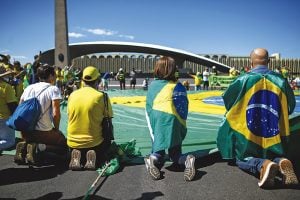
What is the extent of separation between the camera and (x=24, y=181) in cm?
356

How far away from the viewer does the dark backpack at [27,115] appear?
4.00m

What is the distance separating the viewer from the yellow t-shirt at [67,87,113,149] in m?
3.90

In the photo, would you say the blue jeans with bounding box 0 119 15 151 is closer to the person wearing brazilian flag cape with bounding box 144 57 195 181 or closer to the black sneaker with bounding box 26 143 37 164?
the black sneaker with bounding box 26 143 37 164

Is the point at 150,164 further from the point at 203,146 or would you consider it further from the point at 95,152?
the point at 203,146

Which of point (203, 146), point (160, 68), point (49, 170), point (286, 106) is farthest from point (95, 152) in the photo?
point (286, 106)

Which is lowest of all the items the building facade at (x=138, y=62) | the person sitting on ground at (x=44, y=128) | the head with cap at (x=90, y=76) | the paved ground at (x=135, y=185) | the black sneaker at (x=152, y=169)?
the paved ground at (x=135, y=185)

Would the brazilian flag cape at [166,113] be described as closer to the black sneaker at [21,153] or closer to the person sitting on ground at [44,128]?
the person sitting on ground at [44,128]

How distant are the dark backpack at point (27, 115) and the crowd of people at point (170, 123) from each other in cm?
9

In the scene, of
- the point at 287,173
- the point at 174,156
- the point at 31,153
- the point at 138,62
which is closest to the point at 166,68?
the point at 174,156

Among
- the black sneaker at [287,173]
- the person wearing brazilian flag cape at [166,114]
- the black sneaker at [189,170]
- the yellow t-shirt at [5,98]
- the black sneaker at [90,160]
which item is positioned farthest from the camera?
the yellow t-shirt at [5,98]

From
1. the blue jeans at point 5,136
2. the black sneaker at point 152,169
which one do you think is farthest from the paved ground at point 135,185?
the blue jeans at point 5,136

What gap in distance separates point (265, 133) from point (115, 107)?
21.0 ft

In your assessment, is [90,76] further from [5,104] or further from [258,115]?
[258,115]

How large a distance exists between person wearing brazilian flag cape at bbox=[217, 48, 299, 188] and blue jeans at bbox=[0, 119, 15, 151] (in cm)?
351
